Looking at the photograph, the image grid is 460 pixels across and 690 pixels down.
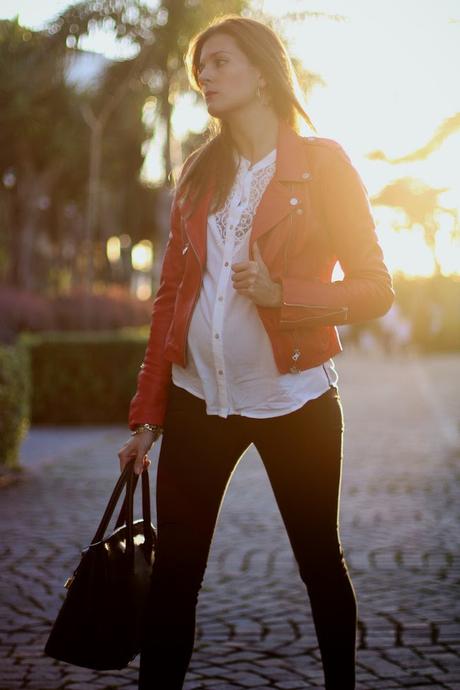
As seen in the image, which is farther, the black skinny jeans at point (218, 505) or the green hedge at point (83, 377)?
the green hedge at point (83, 377)

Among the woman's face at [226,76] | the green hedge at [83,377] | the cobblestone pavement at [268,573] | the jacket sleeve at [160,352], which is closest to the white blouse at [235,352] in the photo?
the jacket sleeve at [160,352]

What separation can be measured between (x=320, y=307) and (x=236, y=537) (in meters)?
4.14

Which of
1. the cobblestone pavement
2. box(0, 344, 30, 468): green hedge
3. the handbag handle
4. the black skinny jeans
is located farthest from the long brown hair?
box(0, 344, 30, 468): green hedge

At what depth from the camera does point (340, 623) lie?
2861 mm

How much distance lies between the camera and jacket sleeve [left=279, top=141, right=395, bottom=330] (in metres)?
2.71

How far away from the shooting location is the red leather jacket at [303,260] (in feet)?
8.96

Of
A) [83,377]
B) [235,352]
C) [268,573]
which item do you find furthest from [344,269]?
[83,377]

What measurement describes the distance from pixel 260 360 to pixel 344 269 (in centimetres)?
32

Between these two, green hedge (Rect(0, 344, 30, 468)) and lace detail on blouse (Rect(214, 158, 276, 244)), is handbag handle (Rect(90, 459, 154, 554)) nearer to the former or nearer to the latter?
lace detail on blouse (Rect(214, 158, 276, 244))

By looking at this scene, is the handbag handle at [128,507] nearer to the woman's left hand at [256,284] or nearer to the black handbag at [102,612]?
the black handbag at [102,612]

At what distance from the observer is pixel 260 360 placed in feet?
9.29

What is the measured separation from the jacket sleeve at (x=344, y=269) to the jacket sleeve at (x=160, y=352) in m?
0.39

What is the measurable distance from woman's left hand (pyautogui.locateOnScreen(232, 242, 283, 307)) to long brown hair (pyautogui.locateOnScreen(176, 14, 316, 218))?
0.31m

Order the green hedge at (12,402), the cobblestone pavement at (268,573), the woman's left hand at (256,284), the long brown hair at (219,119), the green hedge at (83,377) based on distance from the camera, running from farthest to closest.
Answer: the green hedge at (83,377), the green hedge at (12,402), the cobblestone pavement at (268,573), the long brown hair at (219,119), the woman's left hand at (256,284)
